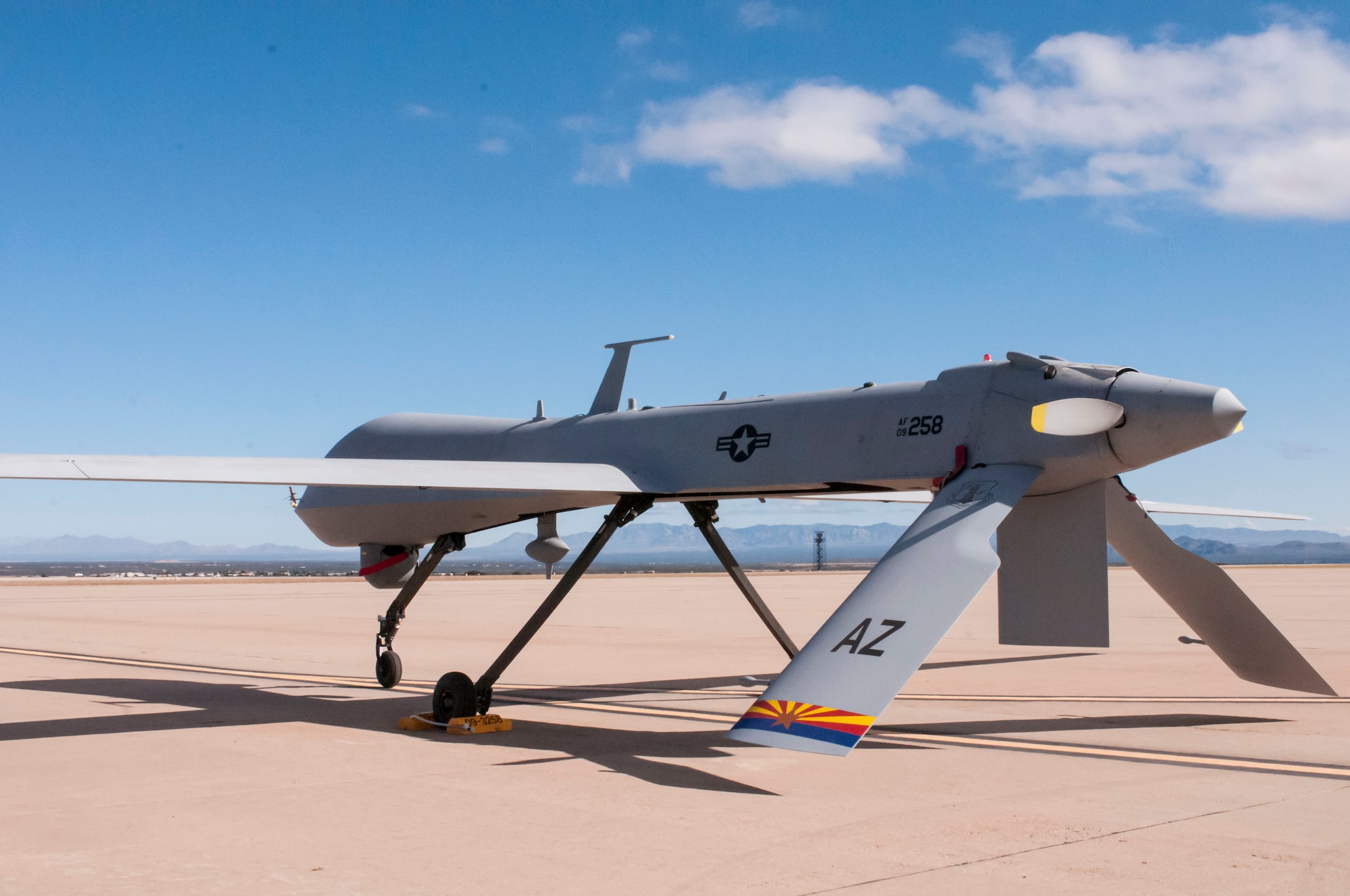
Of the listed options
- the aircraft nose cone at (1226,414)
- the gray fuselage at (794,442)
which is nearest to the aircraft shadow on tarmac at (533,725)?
the gray fuselage at (794,442)

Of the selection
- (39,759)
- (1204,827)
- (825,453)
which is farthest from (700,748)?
(39,759)

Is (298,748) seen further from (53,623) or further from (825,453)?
(53,623)

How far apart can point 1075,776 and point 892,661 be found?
2.03m

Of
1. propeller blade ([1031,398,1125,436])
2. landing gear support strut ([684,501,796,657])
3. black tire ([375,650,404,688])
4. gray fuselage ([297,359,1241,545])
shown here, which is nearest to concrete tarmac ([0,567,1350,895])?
black tire ([375,650,404,688])

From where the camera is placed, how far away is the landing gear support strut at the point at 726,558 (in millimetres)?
12562

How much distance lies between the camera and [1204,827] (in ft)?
22.9

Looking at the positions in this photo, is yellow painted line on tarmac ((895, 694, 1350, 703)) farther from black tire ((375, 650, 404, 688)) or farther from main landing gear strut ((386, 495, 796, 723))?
black tire ((375, 650, 404, 688))

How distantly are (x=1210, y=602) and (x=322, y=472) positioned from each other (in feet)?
28.5

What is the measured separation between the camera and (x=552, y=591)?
12.0 meters

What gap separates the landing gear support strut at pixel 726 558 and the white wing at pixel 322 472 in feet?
3.90

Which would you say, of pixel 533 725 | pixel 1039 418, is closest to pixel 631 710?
pixel 533 725

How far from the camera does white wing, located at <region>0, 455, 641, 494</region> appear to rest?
9258 millimetres

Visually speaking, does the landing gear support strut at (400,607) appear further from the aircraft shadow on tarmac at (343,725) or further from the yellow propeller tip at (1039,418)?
the yellow propeller tip at (1039,418)

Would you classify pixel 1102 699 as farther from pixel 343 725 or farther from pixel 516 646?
pixel 343 725
